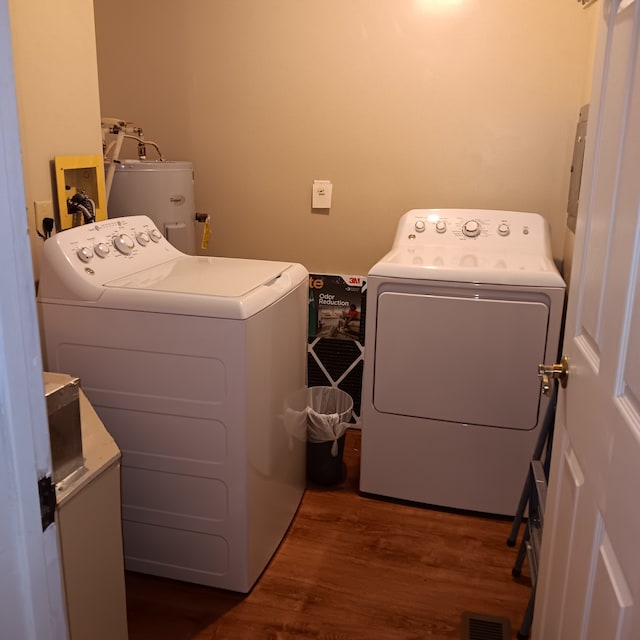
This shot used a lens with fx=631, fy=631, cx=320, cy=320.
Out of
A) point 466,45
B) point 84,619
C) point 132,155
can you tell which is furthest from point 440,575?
point 132,155

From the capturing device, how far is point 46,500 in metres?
0.77

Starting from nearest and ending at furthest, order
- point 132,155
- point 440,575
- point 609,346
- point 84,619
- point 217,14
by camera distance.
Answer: point 609,346
point 84,619
point 440,575
point 217,14
point 132,155

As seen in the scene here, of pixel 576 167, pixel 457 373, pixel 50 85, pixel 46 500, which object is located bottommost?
pixel 457 373

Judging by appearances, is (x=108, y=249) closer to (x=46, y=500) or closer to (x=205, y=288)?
(x=205, y=288)

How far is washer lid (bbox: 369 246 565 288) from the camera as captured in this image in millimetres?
2160

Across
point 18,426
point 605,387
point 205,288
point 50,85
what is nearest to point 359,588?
point 205,288

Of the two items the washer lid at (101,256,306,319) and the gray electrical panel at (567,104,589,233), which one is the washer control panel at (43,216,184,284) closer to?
the washer lid at (101,256,306,319)

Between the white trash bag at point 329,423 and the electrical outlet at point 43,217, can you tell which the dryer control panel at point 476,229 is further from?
the electrical outlet at point 43,217

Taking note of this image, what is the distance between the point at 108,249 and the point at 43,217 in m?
0.22

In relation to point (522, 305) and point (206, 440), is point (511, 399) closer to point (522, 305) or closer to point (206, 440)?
point (522, 305)

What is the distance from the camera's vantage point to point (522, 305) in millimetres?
2168

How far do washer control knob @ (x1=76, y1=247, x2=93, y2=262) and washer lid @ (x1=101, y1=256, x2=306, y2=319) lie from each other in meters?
0.10

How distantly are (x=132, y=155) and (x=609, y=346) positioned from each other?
277cm

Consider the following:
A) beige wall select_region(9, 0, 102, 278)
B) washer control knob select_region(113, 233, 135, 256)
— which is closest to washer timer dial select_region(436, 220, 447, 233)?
washer control knob select_region(113, 233, 135, 256)
